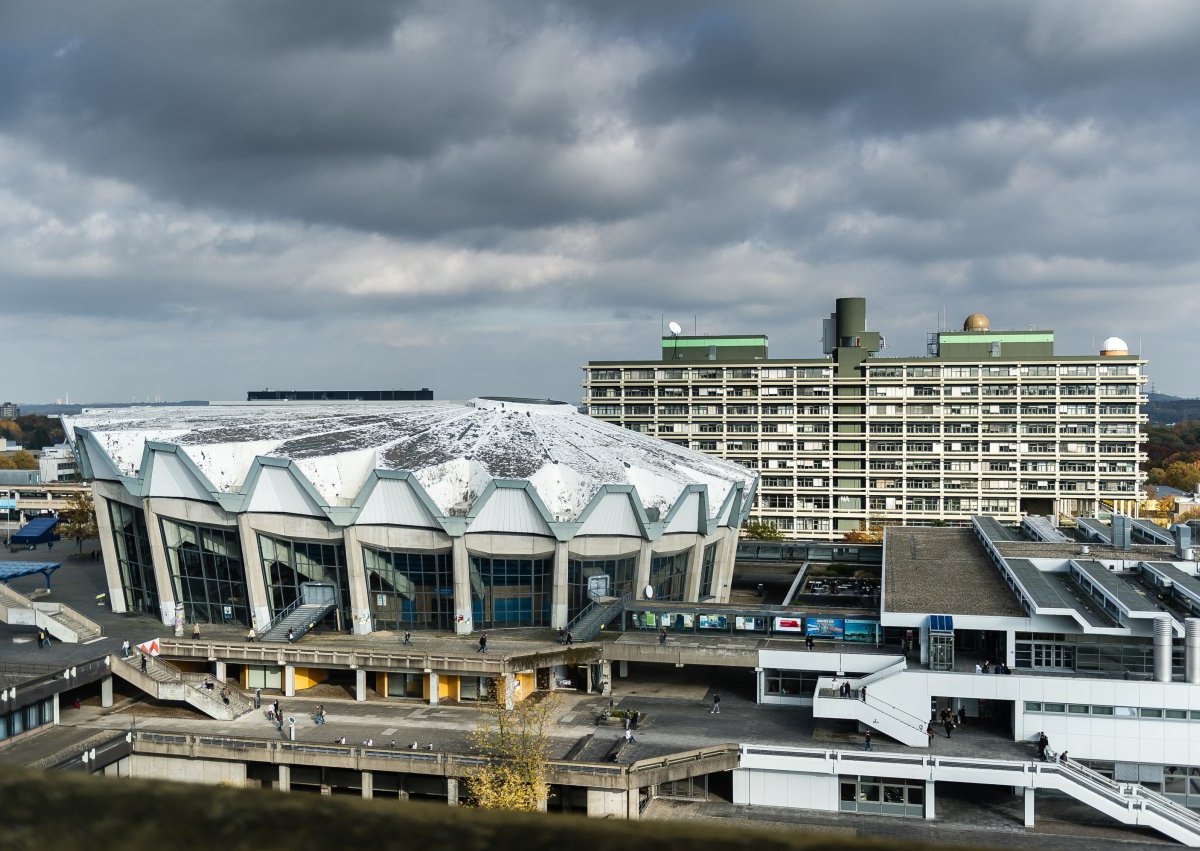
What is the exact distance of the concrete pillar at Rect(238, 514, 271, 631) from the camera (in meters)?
72.6

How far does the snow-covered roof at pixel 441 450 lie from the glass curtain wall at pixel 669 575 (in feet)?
13.1

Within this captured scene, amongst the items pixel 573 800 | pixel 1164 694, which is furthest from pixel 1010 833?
pixel 573 800

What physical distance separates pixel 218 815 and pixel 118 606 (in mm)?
83499

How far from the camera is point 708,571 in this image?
8562cm

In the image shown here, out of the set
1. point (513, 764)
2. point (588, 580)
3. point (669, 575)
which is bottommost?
point (513, 764)

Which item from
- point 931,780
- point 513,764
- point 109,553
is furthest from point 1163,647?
point 109,553

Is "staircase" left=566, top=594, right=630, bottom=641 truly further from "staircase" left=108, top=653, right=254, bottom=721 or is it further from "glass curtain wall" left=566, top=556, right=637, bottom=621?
"staircase" left=108, top=653, right=254, bottom=721

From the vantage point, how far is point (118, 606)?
260 ft

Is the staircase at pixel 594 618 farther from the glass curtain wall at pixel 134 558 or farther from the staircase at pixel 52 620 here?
the glass curtain wall at pixel 134 558

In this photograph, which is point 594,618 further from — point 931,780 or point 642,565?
point 931,780

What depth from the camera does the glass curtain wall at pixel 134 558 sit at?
77.8 m

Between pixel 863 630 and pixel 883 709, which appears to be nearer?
pixel 883 709

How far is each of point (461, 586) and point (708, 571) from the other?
23.5 meters

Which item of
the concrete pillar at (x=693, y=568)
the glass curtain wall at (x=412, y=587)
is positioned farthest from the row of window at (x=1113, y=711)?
the glass curtain wall at (x=412, y=587)
